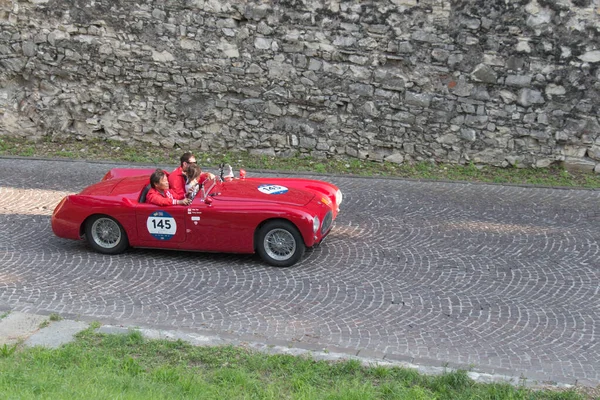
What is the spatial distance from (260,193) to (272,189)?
0.26 metres

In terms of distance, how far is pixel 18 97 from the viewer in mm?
15125

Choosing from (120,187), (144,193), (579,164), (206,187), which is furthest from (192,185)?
(579,164)

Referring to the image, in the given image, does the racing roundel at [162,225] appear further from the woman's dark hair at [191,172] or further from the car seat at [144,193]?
the woman's dark hair at [191,172]

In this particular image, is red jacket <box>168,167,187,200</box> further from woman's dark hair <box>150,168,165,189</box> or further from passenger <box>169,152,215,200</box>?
woman's dark hair <box>150,168,165,189</box>

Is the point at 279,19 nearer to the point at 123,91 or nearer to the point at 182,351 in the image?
the point at 123,91

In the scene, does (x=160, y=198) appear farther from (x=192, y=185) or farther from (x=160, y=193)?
(x=192, y=185)

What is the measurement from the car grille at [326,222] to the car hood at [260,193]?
29 cm

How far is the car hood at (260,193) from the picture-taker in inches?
340

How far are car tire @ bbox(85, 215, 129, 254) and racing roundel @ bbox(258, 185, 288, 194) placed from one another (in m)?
1.73

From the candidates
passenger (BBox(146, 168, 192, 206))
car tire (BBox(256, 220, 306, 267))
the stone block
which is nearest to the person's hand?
passenger (BBox(146, 168, 192, 206))

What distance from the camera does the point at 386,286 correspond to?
8047 mm

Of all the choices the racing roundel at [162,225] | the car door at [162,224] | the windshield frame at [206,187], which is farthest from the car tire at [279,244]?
the racing roundel at [162,225]

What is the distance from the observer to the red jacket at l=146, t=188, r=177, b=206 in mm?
8711

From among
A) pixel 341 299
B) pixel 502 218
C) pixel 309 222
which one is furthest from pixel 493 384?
pixel 502 218
